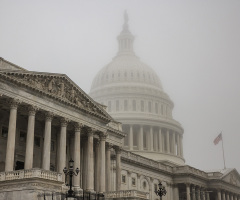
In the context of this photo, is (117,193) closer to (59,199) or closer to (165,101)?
(59,199)

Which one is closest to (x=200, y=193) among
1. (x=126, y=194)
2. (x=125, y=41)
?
(x=126, y=194)

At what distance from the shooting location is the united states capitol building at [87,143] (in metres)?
47.3

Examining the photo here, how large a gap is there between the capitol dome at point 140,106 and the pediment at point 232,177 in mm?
14656

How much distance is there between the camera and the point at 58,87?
55.6 metres

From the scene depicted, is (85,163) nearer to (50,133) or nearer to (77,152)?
(77,152)

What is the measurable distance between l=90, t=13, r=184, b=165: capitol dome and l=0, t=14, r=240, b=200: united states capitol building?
0.29m

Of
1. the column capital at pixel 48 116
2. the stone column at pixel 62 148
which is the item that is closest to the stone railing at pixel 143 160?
the stone column at pixel 62 148

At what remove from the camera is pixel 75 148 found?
56.3 metres

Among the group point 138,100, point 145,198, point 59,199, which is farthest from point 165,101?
point 59,199

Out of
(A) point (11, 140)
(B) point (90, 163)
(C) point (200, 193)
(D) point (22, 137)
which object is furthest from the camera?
(C) point (200, 193)

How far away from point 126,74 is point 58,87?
7815 centimetres

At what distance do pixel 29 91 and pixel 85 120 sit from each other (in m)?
11.1

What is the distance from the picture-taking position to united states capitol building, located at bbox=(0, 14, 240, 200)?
47281mm

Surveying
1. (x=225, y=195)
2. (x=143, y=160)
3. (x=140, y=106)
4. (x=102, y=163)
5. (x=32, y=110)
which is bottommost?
(x=225, y=195)
